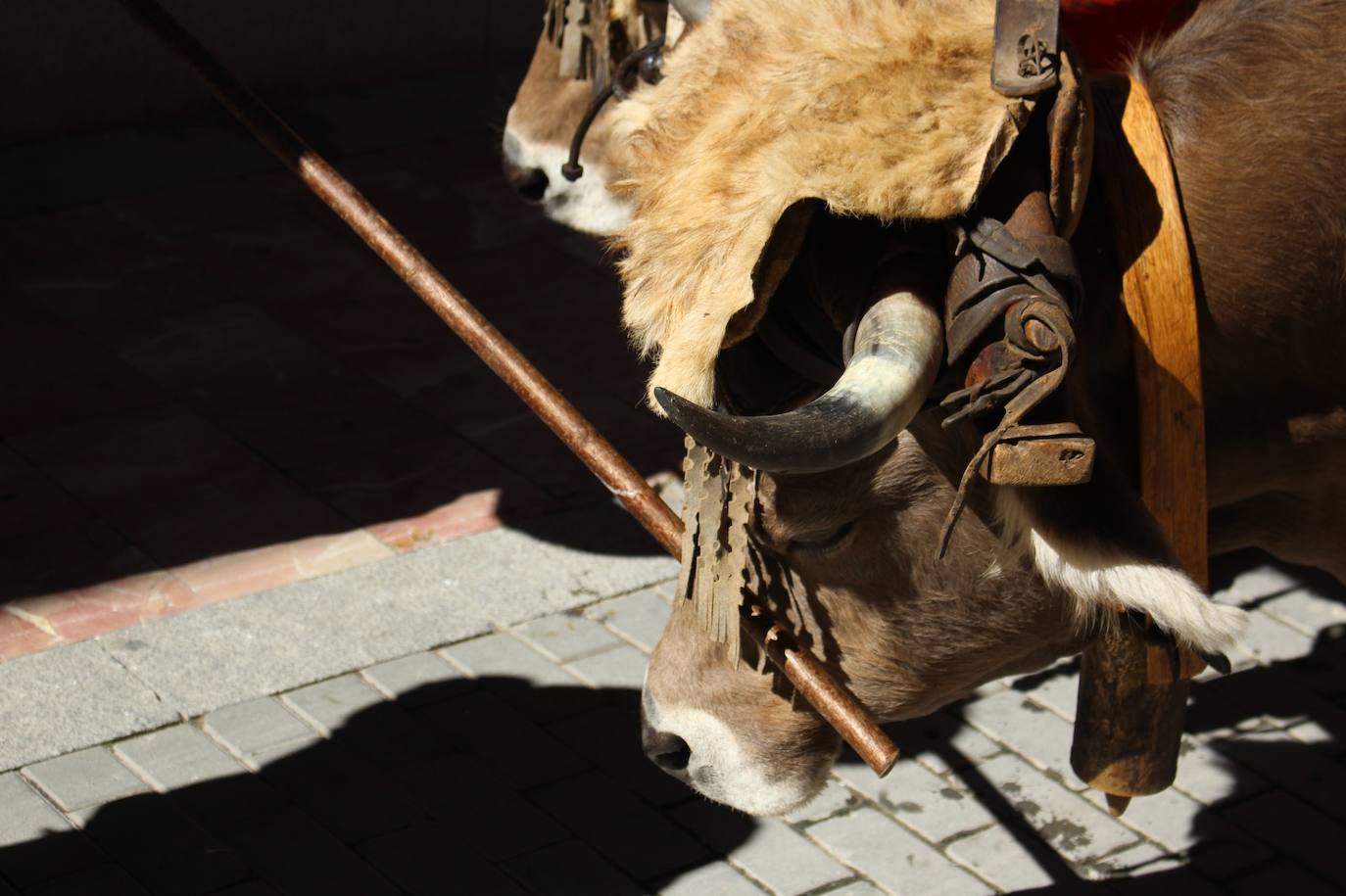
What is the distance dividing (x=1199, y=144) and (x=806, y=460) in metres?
0.86

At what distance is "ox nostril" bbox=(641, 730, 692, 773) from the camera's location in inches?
130

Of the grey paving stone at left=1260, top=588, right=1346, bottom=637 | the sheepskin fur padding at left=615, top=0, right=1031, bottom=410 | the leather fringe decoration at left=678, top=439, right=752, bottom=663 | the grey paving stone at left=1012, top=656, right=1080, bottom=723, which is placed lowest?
the grey paving stone at left=1012, top=656, right=1080, bottom=723

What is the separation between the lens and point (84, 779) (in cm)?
439

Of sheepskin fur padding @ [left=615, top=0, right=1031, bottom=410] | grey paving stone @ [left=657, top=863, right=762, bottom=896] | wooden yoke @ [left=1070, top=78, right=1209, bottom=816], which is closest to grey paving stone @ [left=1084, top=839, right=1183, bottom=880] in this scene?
grey paving stone @ [left=657, top=863, right=762, bottom=896]

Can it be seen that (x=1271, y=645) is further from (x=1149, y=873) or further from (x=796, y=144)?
(x=796, y=144)

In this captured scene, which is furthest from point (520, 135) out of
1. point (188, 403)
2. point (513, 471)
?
point (188, 403)

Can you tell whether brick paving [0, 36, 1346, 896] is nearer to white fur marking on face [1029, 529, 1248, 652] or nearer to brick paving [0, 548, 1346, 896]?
brick paving [0, 548, 1346, 896]

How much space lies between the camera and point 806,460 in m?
2.13

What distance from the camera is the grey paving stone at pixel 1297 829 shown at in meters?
4.45

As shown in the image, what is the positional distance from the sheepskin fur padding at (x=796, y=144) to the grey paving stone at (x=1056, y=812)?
2.54 meters

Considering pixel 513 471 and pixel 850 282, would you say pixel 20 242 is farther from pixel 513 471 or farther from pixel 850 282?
pixel 850 282

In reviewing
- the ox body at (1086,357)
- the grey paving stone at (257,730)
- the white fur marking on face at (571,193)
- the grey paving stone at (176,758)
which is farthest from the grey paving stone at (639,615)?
the ox body at (1086,357)

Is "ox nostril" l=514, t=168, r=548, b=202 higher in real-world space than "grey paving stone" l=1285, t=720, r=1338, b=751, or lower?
higher

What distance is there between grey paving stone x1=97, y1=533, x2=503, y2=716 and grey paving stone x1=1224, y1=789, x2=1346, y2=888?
2207 millimetres
